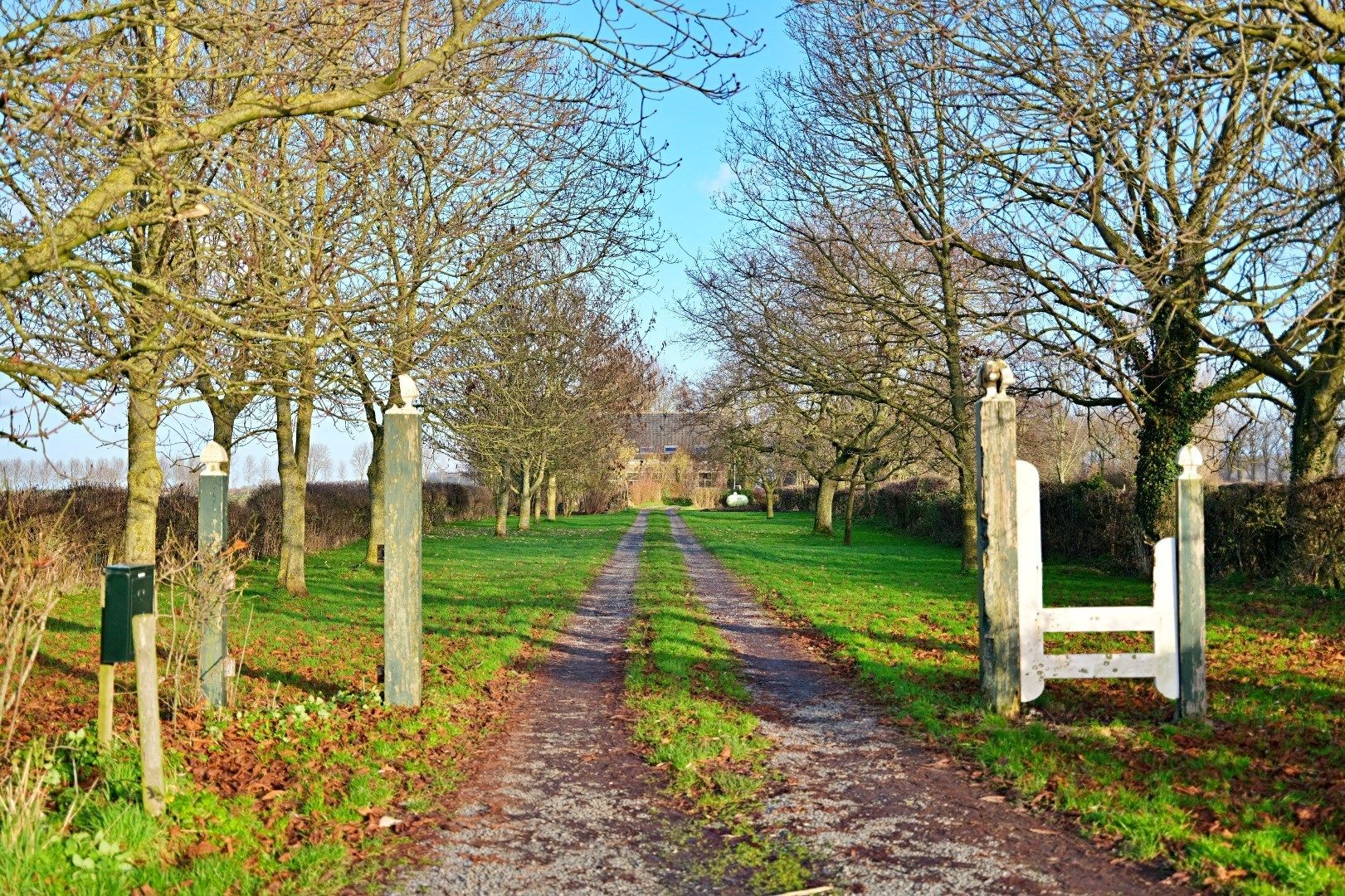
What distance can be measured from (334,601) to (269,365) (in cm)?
585

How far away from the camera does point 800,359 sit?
63.7 ft

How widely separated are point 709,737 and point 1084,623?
2808 mm

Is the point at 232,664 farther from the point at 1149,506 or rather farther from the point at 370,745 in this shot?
the point at 1149,506

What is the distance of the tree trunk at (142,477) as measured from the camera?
421 inches

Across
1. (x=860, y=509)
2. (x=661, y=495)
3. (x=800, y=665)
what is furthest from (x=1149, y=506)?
(x=661, y=495)

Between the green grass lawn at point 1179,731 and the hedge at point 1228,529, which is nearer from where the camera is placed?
the green grass lawn at point 1179,731

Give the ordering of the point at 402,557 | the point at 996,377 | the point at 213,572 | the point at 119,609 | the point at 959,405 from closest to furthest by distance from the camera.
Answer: the point at 119,609
the point at 213,572
the point at 996,377
the point at 402,557
the point at 959,405

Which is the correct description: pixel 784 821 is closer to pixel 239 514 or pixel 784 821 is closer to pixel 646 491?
pixel 239 514

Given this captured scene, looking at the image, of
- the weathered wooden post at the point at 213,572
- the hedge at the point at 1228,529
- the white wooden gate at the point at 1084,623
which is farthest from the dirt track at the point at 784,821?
the hedge at the point at 1228,529

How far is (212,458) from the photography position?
7609mm

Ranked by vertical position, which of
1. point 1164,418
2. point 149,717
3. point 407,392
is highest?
point 1164,418

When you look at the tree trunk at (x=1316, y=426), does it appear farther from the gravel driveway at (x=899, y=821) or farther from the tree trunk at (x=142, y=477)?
the tree trunk at (x=142, y=477)

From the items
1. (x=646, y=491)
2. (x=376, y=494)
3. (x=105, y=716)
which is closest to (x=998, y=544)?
(x=105, y=716)

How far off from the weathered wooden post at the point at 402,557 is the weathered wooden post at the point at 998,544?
4309 millimetres
